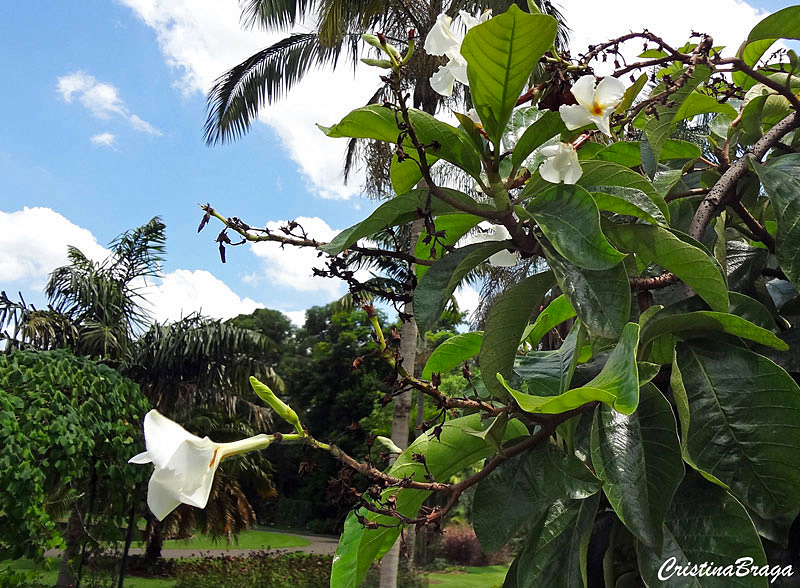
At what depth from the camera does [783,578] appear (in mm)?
553

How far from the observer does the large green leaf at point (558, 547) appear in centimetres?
57

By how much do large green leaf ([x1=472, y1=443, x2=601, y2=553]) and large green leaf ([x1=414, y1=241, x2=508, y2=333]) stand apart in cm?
15

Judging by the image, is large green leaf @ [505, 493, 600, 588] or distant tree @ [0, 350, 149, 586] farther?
distant tree @ [0, 350, 149, 586]

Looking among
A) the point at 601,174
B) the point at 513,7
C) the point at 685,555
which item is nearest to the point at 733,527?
the point at 685,555

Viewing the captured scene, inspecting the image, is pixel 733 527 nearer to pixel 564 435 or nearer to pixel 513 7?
pixel 564 435

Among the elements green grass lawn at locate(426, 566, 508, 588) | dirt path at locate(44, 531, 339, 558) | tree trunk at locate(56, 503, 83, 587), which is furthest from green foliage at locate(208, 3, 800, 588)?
dirt path at locate(44, 531, 339, 558)

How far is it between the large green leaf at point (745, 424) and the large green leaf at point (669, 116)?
25cm

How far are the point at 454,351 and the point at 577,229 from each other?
0.30 metres

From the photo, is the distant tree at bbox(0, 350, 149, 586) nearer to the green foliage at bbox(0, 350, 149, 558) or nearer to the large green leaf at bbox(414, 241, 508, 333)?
the green foliage at bbox(0, 350, 149, 558)

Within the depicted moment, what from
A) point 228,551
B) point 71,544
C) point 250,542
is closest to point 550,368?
point 71,544

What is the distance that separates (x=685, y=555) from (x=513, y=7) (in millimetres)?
438

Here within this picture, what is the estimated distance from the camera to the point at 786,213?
58 cm

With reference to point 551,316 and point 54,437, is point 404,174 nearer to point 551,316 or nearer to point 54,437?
point 551,316

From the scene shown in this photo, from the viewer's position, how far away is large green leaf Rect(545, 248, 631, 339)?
51 centimetres
